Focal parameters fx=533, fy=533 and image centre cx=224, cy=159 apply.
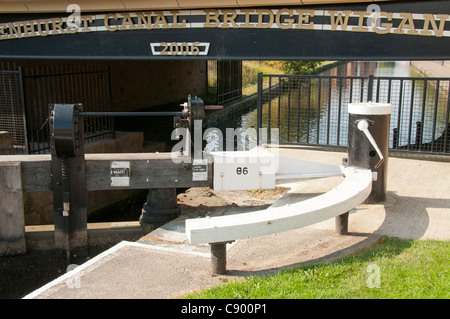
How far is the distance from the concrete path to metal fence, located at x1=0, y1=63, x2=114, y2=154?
242 inches

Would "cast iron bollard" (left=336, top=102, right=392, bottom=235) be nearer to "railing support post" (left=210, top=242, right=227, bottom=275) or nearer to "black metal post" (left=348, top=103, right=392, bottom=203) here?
"black metal post" (left=348, top=103, right=392, bottom=203)

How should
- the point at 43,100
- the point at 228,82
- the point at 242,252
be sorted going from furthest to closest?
the point at 228,82 → the point at 43,100 → the point at 242,252

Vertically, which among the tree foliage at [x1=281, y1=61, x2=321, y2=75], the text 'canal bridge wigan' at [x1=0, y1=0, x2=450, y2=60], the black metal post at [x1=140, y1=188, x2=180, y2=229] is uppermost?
the text 'canal bridge wigan' at [x1=0, y1=0, x2=450, y2=60]

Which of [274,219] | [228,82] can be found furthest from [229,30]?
[228,82]

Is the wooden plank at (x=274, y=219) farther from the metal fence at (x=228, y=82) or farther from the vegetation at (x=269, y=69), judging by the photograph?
the vegetation at (x=269, y=69)

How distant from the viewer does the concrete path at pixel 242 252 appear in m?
4.73

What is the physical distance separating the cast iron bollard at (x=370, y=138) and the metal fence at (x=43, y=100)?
6.57 m

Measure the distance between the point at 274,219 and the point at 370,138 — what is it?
2.28 metres

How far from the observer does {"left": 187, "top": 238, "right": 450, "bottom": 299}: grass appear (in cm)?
430

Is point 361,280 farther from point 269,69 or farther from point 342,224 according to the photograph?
point 269,69

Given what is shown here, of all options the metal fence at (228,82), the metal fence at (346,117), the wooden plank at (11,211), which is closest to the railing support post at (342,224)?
the metal fence at (346,117)

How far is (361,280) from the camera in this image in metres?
4.57

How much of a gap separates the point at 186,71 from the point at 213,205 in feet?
68.8

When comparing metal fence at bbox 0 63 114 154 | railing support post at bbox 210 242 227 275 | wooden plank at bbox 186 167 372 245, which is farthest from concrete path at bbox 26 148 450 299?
metal fence at bbox 0 63 114 154
